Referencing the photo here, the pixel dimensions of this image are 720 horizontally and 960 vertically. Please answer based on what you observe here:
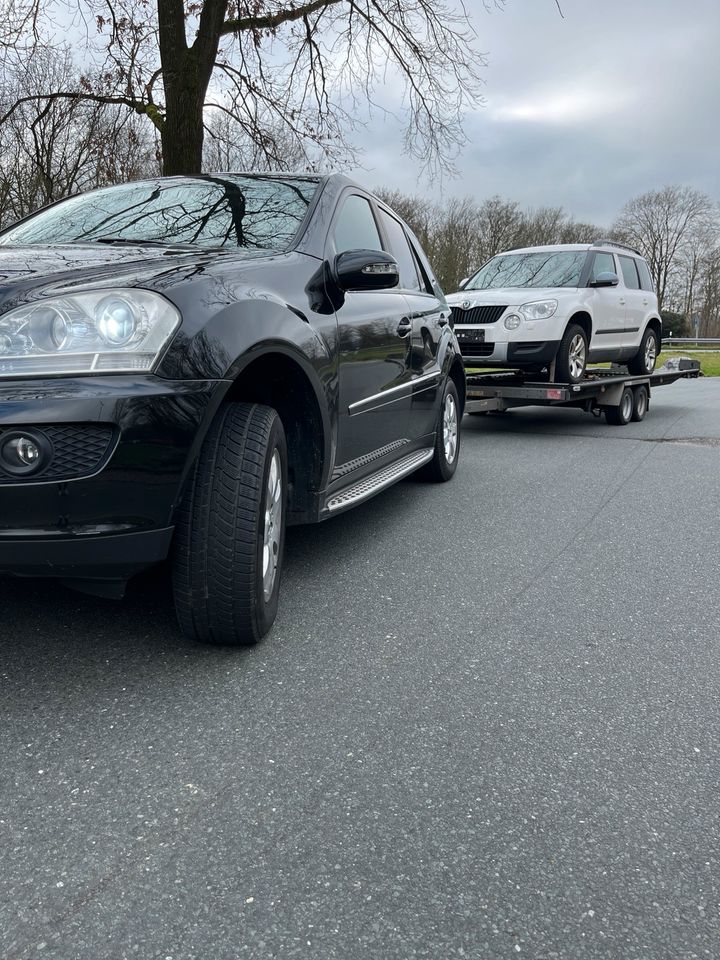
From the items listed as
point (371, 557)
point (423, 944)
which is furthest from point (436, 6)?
point (423, 944)

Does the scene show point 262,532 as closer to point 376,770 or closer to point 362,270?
point 376,770

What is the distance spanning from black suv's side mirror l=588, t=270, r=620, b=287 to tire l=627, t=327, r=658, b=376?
5.41 feet

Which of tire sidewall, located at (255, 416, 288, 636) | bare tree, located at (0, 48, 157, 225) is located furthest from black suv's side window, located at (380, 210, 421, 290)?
bare tree, located at (0, 48, 157, 225)

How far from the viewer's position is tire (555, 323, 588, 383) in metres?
9.16

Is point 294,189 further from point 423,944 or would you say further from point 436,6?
point 436,6

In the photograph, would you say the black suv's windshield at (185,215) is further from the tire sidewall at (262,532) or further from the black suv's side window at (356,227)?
the tire sidewall at (262,532)

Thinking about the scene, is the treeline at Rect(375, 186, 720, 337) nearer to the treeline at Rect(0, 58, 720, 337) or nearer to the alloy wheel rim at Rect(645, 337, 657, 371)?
the treeline at Rect(0, 58, 720, 337)

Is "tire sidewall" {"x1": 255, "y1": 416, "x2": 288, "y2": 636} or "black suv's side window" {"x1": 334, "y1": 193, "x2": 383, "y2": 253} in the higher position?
"black suv's side window" {"x1": 334, "y1": 193, "x2": 383, "y2": 253}

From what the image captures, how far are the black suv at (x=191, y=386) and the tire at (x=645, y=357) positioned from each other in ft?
26.5

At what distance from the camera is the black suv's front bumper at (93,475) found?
7.53ft

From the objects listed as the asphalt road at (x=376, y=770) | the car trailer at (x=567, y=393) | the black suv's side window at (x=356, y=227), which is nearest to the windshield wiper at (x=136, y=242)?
the black suv's side window at (x=356, y=227)

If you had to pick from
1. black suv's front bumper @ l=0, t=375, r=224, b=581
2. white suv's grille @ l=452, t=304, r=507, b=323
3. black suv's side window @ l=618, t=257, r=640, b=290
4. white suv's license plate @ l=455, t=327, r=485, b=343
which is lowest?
black suv's front bumper @ l=0, t=375, r=224, b=581

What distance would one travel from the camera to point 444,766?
7.27 feet

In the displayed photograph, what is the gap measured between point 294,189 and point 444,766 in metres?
2.79
